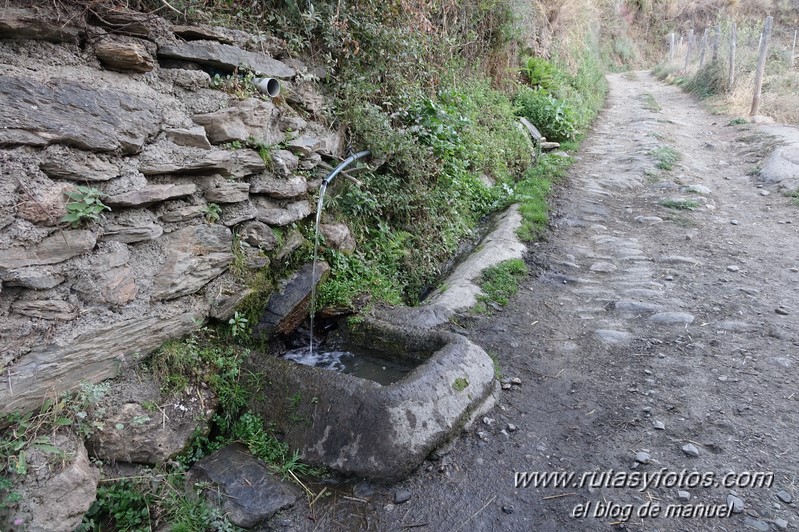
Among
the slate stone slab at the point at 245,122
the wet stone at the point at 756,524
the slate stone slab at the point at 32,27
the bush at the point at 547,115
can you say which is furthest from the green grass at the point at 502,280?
the bush at the point at 547,115

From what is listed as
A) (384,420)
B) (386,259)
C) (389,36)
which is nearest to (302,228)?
(386,259)

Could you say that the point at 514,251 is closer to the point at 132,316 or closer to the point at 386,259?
the point at 386,259

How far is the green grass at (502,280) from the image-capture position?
4.76m

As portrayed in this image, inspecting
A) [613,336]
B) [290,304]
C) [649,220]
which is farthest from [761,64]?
[290,304]

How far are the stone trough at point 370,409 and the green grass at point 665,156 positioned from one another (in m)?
6.20

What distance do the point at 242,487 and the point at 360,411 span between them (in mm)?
716

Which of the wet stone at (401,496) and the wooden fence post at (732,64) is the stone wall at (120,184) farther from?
the wooden fence post at (732,64)

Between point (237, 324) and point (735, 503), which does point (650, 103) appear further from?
point (237, 324)

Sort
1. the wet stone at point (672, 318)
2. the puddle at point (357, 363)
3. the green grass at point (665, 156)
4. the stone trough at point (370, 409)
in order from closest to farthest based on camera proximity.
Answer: the stone trough at point (370, 409) → the puddle at point (357, 363) → the wet stone at point (672, 318) → the green grass at point (665, 156)

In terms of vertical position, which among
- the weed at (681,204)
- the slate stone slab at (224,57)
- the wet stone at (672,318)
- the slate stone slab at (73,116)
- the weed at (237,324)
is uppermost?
the slate stone slab at (224,57)

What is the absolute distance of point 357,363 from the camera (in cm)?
375

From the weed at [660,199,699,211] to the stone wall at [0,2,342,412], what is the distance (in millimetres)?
5084

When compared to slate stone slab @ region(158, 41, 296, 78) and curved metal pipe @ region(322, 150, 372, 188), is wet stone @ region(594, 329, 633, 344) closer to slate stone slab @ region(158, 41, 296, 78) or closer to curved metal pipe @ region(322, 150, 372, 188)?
curved metal pipe @ region(322, 150, 372, 188)

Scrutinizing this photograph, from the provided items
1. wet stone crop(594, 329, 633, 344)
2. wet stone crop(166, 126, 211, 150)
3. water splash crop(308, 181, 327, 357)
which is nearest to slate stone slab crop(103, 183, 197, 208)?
wet stone crop(166, 126, 211, 150)
